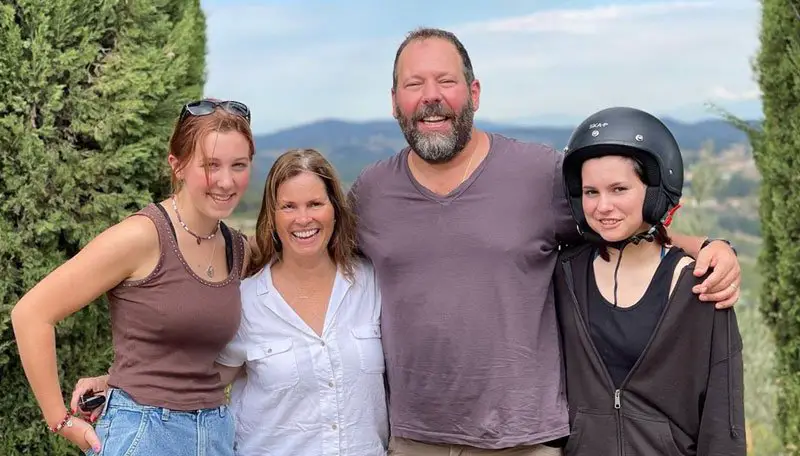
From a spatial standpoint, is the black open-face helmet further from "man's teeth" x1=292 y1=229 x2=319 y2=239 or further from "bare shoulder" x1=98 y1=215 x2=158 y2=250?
"bare shoulder" x1=98 y1=215 x2=158 y2=250

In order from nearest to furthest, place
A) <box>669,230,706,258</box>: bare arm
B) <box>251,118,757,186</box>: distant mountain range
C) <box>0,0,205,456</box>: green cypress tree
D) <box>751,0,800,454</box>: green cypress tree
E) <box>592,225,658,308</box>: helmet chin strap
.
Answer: <box>592,225,658,308</box>: helmet chin strap, <box>669,230,706,258</box>: bare arm, <box>0,0,205,456</box>: green cypress tree, <box>751,0,800,454</box>: green cypress tree, <box>251,118,757,186</box>: distant mountain range

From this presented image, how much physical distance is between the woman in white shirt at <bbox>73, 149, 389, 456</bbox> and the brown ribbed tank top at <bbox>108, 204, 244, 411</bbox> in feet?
0.93

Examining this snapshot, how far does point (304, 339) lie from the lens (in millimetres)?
3508

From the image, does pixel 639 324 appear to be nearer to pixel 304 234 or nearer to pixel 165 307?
pixel 304 234

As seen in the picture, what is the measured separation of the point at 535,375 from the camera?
3.48 meters

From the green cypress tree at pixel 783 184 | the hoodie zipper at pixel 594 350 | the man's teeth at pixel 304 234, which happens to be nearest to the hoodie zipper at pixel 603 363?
the hoodie zipper at pixel 594 350

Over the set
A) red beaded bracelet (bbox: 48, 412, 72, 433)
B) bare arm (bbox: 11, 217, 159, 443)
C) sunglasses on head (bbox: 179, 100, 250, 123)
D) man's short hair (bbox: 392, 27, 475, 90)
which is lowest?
red beaded bracelet (bbox: 48, 412, 72, 433)

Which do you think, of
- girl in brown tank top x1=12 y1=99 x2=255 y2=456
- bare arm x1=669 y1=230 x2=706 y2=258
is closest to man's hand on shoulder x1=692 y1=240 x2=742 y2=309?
bare arm x1=669 y1=230 x2=706 y2=258

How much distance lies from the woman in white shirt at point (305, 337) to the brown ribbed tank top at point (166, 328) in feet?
0.95

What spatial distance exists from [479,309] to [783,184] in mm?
2686

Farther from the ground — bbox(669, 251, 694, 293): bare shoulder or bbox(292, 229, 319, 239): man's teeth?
bbox(292, 229, 319, 239): man's teeth

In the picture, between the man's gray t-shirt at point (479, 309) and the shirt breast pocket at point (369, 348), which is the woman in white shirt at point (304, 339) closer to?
the shirt breast pocket at point (369, 348)

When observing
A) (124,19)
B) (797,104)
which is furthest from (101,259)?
(797,104)

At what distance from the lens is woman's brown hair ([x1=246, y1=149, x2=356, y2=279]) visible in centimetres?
358
